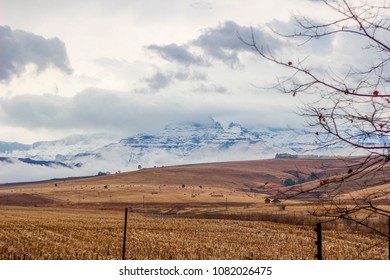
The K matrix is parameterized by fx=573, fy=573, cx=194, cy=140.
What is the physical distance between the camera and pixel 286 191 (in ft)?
21.3

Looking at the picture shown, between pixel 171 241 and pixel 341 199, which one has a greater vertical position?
pixel 341 199

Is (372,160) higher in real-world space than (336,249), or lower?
higher

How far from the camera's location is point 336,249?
104 ft

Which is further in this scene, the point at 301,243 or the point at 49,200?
the point at 49,200

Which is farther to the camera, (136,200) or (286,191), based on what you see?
(136,200)

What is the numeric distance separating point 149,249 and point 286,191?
23.0 metres

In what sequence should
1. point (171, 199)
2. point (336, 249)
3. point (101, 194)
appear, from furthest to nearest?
point (101, 194) < point (171, 199) < point (336, 249)

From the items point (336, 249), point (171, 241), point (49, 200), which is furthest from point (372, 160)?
point (49, 200)

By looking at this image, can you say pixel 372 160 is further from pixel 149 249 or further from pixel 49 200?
pixel 49 200
